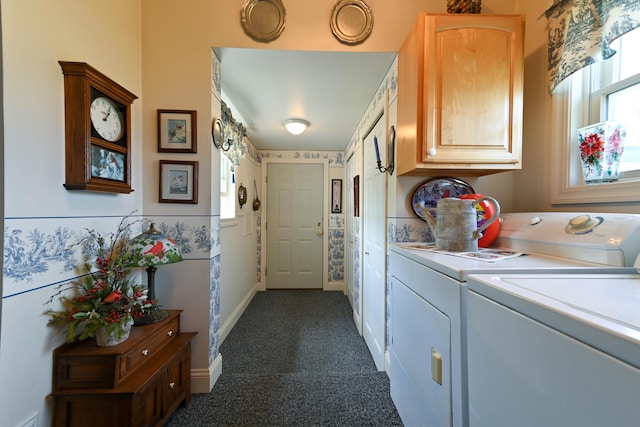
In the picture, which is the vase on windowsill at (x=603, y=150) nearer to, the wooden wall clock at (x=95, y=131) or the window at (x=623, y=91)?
the window at (x=623, y=91)

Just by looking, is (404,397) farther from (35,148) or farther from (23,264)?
(35,148)

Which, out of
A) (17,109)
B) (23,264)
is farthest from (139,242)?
(17,109)

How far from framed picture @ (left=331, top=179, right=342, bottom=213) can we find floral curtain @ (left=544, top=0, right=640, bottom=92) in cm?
272

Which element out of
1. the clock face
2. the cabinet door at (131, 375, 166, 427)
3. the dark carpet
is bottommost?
the dark carpet

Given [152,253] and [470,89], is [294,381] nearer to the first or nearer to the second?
[152,253]

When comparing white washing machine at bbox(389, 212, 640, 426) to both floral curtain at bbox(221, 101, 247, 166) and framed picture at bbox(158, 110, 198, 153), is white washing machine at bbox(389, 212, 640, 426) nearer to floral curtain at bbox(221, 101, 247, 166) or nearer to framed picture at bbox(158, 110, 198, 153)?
framed picture at bbox(158, 110, 198, 153)

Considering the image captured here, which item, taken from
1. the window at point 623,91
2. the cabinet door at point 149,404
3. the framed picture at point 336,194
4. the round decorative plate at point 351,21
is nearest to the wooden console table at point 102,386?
the cabinet door at point 149,404

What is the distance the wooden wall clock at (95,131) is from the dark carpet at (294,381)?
1335 mm

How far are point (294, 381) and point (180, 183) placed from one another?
4.98 ft

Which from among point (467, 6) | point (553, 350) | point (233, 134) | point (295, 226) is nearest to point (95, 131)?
point (233, 134)

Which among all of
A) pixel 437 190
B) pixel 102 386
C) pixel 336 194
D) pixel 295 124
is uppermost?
pixel 295 124

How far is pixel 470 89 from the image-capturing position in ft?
3.90

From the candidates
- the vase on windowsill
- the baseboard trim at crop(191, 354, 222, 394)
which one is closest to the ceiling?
the vase on windowsill

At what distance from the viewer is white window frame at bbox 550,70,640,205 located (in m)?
1.17
